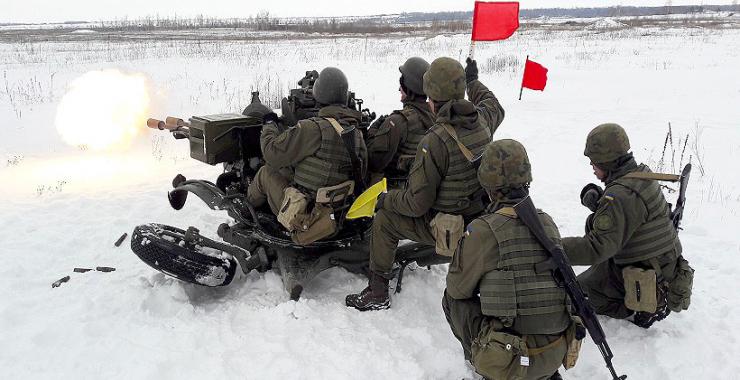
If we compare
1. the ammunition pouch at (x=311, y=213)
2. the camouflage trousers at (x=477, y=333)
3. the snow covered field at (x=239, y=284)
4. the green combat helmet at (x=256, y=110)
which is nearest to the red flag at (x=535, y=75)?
the snow covered field at (x=239, y=284)

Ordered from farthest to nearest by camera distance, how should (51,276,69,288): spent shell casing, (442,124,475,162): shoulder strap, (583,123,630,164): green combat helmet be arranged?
(51,276,69,288): spent shell casing → (442,124,475,162): shoulder strap → (583,123,630,164): green combat helmet

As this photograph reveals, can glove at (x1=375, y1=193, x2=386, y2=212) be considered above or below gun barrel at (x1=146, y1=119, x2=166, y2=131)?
below

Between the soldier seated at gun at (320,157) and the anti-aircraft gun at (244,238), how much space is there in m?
0.26

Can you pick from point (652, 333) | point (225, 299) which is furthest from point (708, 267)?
point (225, 299)

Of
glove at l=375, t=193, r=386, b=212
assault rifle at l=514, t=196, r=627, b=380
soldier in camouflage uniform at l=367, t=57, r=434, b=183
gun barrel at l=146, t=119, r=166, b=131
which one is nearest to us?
assault rifle at l=514, t=196, r=627, b=380

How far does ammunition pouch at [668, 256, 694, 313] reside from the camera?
12.4 feet

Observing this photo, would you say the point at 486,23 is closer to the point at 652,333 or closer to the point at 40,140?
the point at 652,333

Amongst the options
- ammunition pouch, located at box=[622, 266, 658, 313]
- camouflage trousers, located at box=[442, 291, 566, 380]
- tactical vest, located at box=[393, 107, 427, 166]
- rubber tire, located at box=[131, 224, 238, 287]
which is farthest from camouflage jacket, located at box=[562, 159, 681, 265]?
rubber tire, located at box=[131, 224, 238, 287]

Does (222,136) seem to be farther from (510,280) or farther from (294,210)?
(510,280)

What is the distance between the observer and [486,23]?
21.2ft

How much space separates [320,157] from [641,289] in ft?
8.09

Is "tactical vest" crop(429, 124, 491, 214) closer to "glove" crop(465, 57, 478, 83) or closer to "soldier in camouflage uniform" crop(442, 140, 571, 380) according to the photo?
"soldier in camouflage uniform" crop(442, 140, 571, 380)

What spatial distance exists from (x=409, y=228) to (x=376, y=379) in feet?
4.06

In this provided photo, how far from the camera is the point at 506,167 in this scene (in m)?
2.89
